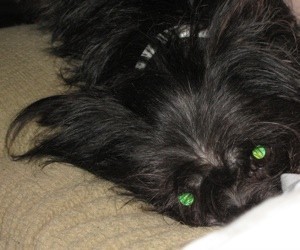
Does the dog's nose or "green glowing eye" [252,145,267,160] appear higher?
"green glowing eye" [252,145,267,160]

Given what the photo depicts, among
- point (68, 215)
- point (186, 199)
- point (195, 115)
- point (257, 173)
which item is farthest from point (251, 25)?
point (68, 215)

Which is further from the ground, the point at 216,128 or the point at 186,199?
the point at 216,128

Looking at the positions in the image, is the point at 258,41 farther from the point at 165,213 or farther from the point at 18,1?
the point at 18,1

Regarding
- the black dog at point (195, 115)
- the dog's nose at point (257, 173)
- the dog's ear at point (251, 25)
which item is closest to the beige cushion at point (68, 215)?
the black dog at point (195, 115)

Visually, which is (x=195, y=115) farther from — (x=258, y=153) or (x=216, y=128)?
(x=258, y=153)

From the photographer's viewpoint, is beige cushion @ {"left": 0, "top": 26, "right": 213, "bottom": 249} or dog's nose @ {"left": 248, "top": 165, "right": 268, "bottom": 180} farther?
dog's nose @ {"left": 248, "top": 165, "right": 268, "bottom": 180}

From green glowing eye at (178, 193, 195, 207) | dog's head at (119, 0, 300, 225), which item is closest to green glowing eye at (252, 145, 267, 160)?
dog's head at (119, 0, 300, 225)

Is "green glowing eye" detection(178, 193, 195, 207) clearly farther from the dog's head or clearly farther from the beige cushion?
the beige cushion
